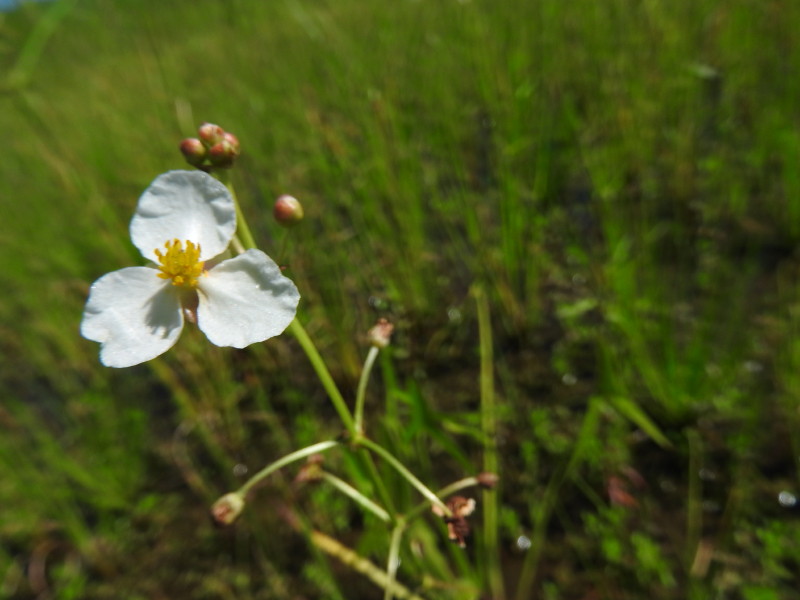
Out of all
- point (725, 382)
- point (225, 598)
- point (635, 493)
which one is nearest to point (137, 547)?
point (225, 598)

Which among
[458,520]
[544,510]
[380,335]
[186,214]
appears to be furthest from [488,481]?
[186,214]

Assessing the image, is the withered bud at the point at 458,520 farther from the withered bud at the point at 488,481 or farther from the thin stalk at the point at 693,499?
the thin stalk at the point at 693,499

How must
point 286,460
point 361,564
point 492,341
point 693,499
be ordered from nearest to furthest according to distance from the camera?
point 286,460, point 361,564, point 693,499, point 492,341

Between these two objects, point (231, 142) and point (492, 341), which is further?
point (492, 341)

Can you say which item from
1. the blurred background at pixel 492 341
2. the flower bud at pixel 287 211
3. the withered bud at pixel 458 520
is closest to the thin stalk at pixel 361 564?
the blurred background at pixel 492 341

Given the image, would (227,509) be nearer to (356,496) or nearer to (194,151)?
(356,496)

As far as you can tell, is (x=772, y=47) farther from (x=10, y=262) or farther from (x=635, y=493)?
(x=10, y=262)
